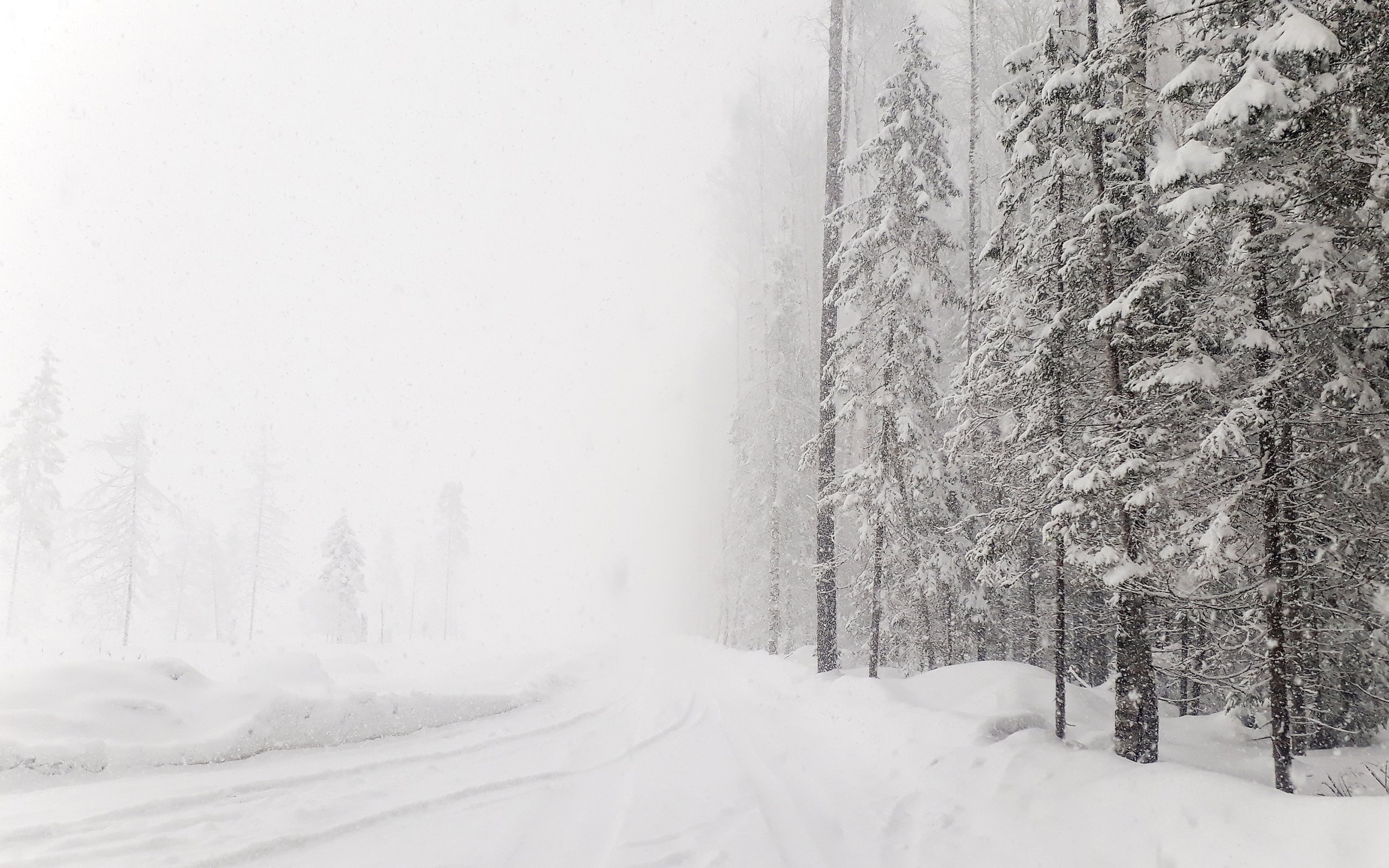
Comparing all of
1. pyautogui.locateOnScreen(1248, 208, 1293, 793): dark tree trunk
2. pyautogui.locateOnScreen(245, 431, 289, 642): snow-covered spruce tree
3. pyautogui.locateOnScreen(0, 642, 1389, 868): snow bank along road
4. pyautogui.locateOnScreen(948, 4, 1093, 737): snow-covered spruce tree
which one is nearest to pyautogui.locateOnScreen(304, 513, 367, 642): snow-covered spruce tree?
pyautogui.locateOnScreen(245, 431, 289, 642): snow-covered spruce tree

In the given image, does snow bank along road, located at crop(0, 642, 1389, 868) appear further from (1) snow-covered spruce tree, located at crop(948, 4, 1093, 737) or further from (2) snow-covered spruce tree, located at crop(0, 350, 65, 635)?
(2) snow-covered spruce tree, located at crop(0, 350, 65, 635)

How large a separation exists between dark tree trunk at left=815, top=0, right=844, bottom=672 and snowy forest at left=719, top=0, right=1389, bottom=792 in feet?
0.52

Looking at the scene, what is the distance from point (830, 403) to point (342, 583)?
38.1 metres

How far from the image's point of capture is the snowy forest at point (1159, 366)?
587 centimetres

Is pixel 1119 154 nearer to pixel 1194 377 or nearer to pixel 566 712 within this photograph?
pixel 1194 377

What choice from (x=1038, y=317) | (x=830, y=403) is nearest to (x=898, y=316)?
(x=830, y=403)

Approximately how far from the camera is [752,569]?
33.2m

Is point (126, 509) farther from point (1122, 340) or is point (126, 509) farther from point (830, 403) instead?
point (1122, 340)

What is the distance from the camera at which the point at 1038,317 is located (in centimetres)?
881

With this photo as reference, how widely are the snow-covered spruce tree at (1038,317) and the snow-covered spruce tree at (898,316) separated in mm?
2698

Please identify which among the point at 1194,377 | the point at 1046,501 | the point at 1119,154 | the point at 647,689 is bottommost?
the point at 647,689

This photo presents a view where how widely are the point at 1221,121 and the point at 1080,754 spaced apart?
20.6 feet

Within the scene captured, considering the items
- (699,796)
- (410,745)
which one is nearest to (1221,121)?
(699,796)

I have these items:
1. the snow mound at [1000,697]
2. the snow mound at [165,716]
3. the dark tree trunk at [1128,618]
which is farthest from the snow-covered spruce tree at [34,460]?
the dark tree trunk at [1128,618]
